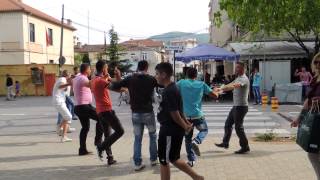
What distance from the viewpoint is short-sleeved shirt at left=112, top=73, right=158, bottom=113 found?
8094 mm

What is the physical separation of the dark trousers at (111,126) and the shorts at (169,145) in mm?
2204

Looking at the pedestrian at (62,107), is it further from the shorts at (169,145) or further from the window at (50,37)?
the window at (50,37)

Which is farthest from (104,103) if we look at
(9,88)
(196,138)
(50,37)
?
(50,37)

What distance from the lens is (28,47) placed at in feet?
144

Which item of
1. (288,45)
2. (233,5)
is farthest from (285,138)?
(288,45)

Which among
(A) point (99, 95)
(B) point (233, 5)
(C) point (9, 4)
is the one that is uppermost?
(C) point (9, 4)

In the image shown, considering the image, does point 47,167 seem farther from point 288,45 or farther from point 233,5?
point 288,45

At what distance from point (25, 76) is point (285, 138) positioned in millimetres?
28094

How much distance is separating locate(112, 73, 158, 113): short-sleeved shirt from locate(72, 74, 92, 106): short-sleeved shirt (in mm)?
1913

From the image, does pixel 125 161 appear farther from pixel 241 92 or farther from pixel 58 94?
pixel 58 94

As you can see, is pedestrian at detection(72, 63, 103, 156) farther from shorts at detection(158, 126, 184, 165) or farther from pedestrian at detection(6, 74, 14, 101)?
pedestrian at detection(6, 74, 14, 101)

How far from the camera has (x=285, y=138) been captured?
11594 mm

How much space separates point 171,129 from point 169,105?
298mm

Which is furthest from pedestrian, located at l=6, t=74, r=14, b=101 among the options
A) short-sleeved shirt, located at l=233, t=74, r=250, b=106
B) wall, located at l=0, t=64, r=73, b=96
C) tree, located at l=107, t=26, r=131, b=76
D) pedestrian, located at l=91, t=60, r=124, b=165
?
tree, located at l=107, t=26, r=131, b=76
